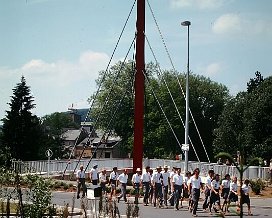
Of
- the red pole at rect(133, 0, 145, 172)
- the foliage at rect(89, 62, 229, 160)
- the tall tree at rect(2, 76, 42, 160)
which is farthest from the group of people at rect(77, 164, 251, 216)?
the foliage at rect(89, 62, 229, 160)

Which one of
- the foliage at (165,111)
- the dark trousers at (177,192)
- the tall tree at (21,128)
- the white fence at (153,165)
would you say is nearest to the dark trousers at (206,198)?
the dark trousers at (177,192)

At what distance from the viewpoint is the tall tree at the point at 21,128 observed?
167 ft

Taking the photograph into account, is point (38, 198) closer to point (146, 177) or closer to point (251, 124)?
point (146, 177)

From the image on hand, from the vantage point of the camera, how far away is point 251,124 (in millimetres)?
46312

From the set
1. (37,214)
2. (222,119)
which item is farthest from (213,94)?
(37,214)

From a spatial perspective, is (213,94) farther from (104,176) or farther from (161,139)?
(104,176)

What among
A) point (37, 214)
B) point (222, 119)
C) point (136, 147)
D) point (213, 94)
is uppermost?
point (213, 94)

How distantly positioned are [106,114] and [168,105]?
10194 mm

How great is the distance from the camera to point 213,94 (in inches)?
2913

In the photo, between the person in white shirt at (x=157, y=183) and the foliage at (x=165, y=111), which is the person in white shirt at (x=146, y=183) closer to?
the person in white shirt at (x=157, y=183)

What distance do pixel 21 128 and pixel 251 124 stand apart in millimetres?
23443

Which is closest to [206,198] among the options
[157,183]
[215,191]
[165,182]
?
[215,191]

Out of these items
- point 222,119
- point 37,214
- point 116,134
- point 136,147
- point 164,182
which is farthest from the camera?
point 116,134

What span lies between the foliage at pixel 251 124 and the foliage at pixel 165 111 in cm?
1063
